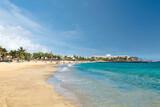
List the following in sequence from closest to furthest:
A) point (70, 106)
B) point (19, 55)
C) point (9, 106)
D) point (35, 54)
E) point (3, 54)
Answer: point (9, 106)
point (70, 106)
point (3, 54)
point (19, 55)
point (35, 54)

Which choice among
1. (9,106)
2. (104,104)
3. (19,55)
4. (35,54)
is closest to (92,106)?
(104,104)

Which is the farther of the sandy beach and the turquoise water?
the turquoise water

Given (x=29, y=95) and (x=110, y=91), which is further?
(x=110, y=91)

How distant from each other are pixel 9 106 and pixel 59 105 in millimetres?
2159

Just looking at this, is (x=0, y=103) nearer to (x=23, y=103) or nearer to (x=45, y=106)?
(x=23, y=103)

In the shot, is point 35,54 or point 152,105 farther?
point 35,54

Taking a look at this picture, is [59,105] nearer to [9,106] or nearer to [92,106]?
[92,106]

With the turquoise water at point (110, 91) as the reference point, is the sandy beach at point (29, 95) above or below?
above

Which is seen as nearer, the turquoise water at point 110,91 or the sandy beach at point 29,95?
the sandy beach at point 29,95

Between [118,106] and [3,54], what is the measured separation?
11206 cm

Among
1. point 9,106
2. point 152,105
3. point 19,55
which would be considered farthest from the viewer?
point 19,55

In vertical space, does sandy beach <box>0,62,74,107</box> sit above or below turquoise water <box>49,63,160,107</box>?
above

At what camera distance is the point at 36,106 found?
10.5 m

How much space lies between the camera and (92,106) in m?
11.1
